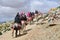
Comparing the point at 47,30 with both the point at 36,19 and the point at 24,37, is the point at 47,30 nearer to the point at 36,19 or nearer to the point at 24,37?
the point at 24,37

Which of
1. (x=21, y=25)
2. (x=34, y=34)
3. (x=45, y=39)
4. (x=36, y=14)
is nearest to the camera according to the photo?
(x=45, y=39)

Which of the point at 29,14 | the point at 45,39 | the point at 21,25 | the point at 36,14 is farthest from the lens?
the point at 36,14

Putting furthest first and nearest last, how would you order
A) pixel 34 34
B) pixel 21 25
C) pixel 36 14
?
pixel 36 14 → pixel 21 25 → pixel 34 34

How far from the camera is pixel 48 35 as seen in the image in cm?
2425

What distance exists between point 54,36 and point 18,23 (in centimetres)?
452

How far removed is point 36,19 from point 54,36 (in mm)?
A: 11105

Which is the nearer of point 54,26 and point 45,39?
point 45,39

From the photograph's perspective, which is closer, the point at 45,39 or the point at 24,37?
the point at 45,39

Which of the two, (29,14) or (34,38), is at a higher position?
(29,14)

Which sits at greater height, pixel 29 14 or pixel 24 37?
pixel 29 14

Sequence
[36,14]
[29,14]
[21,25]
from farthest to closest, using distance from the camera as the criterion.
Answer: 1. [36,14]
2. [29,14]
3. [21,25]

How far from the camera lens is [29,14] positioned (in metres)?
29.9

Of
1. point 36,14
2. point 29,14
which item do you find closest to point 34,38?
point 29,14

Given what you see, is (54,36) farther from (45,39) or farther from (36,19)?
(36,19)
